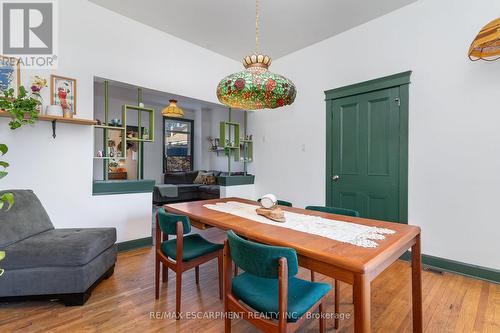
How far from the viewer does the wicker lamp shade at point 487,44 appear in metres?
2.02

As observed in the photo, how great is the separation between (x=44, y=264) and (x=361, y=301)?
2.26 m

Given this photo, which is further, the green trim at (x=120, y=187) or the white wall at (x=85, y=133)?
the green trim at (x=120, y=187)

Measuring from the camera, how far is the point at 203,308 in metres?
1.95

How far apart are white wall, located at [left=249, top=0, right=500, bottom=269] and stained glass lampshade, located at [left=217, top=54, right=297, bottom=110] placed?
1.86 meters

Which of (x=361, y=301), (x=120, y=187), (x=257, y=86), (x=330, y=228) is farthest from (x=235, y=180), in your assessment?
(x=361, y=301)

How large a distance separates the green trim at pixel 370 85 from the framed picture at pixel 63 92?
3277 millimetres

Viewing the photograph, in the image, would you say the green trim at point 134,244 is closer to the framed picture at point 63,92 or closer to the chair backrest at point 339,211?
the framed picture at point 63,92

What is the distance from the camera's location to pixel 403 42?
9.48 ft

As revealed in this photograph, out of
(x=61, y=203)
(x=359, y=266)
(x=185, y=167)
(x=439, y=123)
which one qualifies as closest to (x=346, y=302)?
(x=359, y=266)

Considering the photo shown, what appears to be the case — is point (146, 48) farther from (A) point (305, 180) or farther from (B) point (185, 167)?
(B) point (185, 167)

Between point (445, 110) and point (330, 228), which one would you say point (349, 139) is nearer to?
point (445, 110)

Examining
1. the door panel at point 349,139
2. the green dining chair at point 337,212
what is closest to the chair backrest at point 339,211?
the green dining chair at point 337,212

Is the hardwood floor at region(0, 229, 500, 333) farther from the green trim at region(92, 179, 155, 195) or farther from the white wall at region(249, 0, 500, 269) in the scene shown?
the green trim at region(92, 179, 155, 195)

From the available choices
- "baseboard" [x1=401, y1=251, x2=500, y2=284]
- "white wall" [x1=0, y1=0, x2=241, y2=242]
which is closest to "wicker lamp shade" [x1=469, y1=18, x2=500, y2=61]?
"baseboard" [x1=401, y1=251, x2=500, y2=284]
